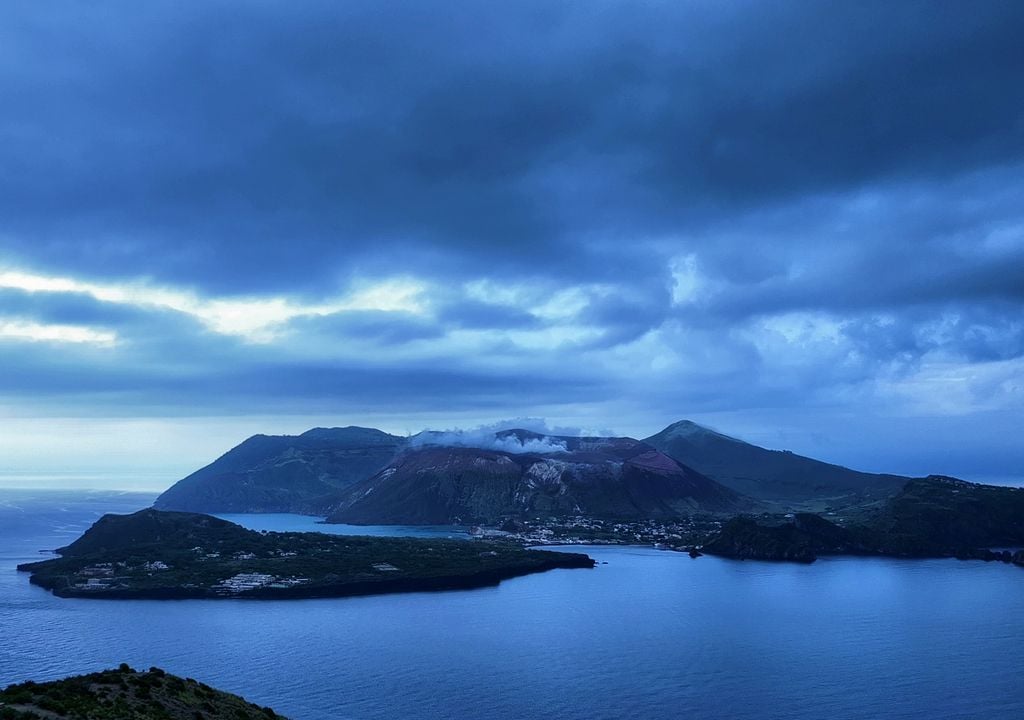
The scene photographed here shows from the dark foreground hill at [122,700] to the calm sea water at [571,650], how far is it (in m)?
22.7

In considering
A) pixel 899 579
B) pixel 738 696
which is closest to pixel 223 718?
pixel 738 696

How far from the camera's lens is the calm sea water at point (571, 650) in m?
89.8

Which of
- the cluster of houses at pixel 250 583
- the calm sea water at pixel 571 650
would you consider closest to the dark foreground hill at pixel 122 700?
the calm sea water at pixel 571 650

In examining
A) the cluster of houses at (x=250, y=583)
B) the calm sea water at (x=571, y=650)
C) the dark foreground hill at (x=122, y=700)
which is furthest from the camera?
the cluster of houses at (x=250, y=583)

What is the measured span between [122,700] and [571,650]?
73.4m

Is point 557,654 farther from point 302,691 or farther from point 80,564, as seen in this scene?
point 80,564

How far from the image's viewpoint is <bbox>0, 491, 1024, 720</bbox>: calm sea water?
295ft

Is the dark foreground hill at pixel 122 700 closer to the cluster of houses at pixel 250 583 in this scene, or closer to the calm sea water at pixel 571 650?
the calm sea water at pixel 571 650

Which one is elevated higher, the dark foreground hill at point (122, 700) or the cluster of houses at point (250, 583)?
the dark foreground hill at point (122, 700)

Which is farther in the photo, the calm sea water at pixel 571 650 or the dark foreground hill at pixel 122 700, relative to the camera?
the calm sea water at pixel 571 650

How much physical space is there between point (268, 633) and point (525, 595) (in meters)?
62.0

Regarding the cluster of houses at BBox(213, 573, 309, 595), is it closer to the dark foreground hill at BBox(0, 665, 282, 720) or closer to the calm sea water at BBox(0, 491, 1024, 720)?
the calm sea water at BBox(0, 491, 1024, 720)

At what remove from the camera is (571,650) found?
4631 inches

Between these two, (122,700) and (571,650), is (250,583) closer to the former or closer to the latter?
(571,650)
